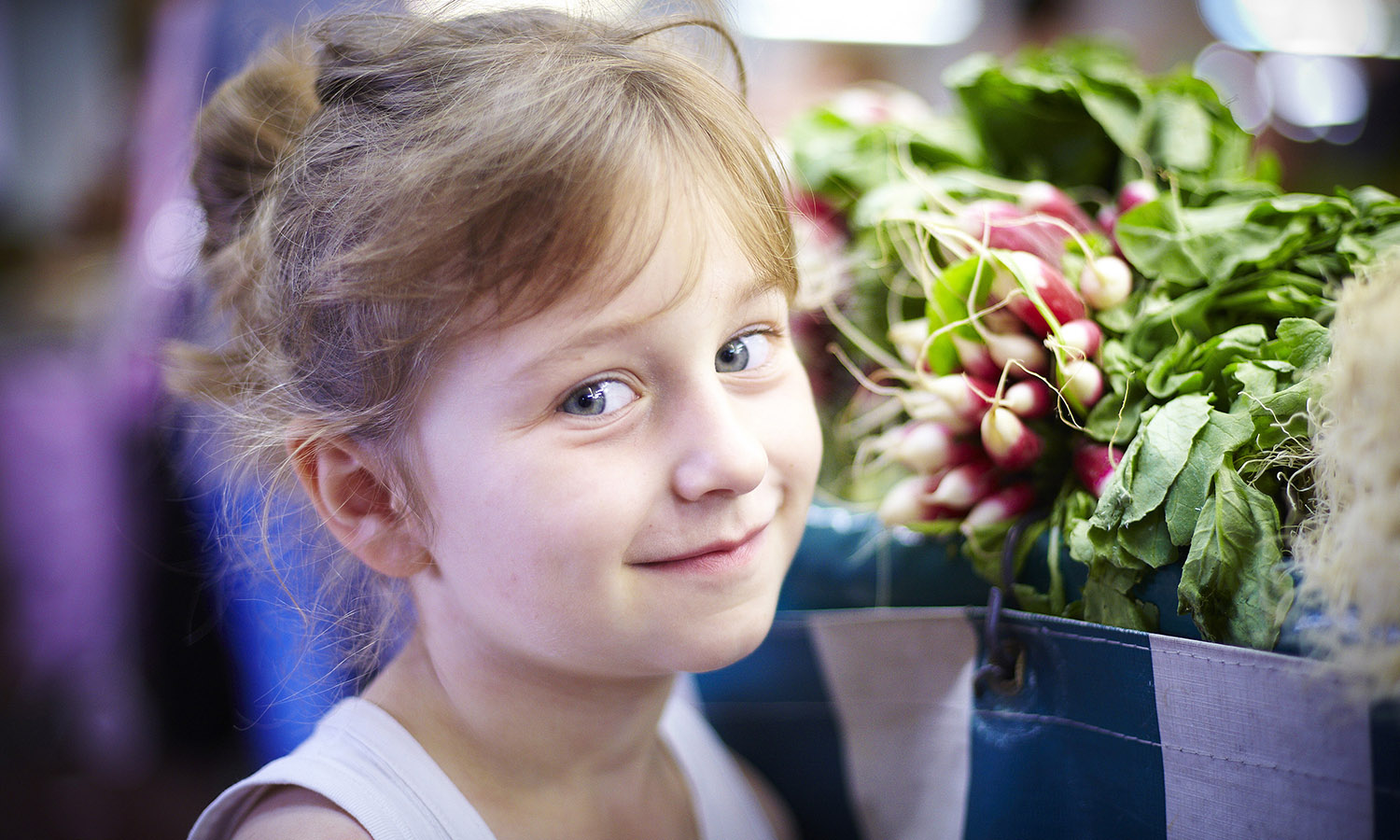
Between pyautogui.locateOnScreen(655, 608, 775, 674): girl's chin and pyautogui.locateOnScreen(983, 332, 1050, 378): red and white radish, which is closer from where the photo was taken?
pyautogui.locateOnScreen(655, 608, 775, 674): girl's chin

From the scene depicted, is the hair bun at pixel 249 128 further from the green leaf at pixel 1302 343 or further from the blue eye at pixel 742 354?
the green leaf at pixel 1302 343

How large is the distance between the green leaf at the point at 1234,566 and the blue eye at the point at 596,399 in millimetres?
395

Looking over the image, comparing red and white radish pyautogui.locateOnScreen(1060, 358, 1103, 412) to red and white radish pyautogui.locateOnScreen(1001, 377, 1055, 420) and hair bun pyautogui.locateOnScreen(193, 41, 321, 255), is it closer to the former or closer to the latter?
red and white radish pyautogui.locateOnScreen(1001, 377, 1055, 420)

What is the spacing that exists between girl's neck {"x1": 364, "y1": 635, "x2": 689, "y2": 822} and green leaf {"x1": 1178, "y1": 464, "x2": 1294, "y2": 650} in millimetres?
414

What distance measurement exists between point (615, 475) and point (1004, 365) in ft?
1.21

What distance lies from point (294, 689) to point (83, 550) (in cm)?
66

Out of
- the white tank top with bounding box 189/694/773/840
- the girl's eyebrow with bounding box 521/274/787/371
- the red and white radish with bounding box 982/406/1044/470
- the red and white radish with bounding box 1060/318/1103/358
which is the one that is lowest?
the white tank top with bounding box 189/694/773/840

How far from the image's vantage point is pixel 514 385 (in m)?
0.58

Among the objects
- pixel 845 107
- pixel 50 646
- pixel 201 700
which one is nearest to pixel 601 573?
pixel 845 107

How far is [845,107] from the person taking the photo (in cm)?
125

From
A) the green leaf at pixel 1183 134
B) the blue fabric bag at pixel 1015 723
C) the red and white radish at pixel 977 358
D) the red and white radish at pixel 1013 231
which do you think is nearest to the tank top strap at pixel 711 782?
the blue fabric bag at pixel 1015 723

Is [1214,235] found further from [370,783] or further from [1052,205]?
[370,783]

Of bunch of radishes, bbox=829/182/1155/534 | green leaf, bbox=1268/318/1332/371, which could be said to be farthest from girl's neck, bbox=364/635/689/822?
green leaf, bbox=1268/318/1332/371

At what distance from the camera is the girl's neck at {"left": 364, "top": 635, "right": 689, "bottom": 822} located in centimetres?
71
